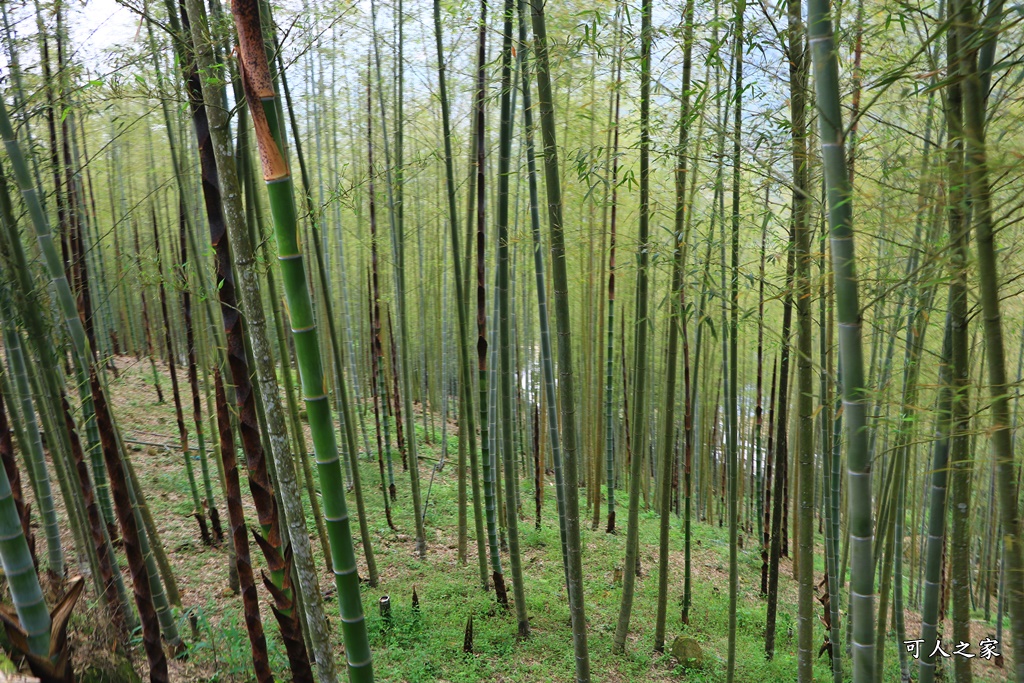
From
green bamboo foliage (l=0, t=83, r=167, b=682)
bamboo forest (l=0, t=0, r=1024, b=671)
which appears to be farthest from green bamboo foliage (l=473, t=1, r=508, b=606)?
green bamboo foliage (l=0, t=83, r=167, b=682)

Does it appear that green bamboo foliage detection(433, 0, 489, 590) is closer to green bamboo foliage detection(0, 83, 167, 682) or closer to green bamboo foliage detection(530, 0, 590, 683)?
green bamboo foliage detection(530, 0, 590, 683)

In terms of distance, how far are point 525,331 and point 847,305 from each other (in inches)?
288

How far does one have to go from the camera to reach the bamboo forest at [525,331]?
166 cm

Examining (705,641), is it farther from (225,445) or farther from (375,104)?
(375,104)

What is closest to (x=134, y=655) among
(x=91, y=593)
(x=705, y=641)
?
(x=91, y=593)

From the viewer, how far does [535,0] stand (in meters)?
2.26

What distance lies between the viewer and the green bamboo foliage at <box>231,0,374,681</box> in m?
1.09

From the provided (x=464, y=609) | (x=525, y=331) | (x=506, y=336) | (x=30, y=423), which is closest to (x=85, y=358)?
(x=30, y=423)

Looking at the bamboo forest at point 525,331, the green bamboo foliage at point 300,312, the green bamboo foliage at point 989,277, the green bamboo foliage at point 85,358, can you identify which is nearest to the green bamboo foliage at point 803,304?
the bamboo forest at point 525,331

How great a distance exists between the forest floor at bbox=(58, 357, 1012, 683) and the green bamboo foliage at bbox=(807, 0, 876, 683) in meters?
2.54

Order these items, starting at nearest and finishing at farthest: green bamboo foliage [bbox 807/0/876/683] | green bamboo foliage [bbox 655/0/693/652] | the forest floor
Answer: green bamboo foliage [bbox 807/0/876/683] → green bamboo foliage [bbox 655/0/693/652] → the forest floor

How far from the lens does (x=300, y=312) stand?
116 centimetres

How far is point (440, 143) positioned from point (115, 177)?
5193 millimetres

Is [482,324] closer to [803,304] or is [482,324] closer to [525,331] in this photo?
[803,304]
